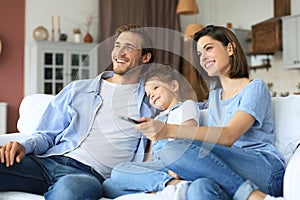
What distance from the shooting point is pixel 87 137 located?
1960 millimetres

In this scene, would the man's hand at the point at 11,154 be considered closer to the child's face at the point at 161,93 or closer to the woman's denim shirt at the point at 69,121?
the woman's denim shirt at the point at 69,121

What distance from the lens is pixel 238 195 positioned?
1511mm

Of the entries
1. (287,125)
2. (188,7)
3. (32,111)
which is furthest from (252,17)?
(287,125)

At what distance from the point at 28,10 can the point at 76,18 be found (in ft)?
2.09

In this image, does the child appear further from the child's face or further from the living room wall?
the living room wall

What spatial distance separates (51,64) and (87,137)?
3.83 m

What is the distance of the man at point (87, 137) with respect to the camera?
1.71 meters

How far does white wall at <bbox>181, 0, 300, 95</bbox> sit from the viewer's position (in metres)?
5.58

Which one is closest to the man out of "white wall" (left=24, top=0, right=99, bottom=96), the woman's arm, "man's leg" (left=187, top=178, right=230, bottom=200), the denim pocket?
the woman's arm

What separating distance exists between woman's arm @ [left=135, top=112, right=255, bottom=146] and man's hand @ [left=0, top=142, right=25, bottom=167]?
0.58m

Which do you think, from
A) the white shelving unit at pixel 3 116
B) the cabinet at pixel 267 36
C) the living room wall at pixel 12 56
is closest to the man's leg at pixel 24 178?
the white shelving unit at pixel 3 116

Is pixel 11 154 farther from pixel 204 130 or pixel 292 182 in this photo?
pixel 292 182

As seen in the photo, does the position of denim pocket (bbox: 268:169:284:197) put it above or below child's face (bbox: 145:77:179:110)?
below

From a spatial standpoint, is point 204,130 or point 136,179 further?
point 136,179
